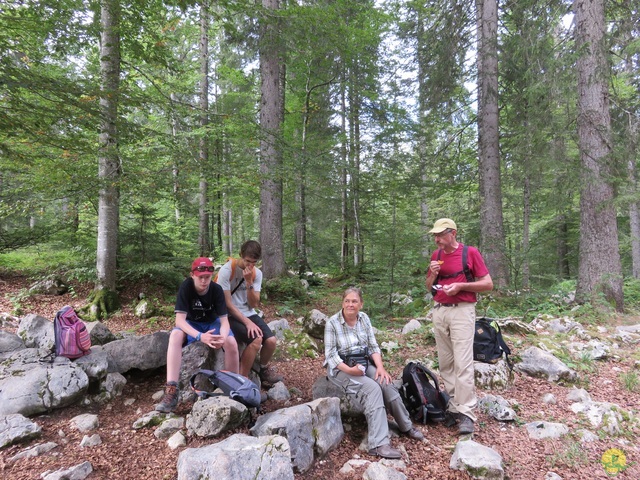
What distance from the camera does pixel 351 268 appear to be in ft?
43.6

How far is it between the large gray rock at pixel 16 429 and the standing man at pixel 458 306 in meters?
Result: 3.77

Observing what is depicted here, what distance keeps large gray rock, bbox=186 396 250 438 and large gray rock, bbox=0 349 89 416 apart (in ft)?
4.30

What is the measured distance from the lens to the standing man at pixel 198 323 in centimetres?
336

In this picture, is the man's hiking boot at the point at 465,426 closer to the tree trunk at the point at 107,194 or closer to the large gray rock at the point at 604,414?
the large gray rock at the point at 604,414

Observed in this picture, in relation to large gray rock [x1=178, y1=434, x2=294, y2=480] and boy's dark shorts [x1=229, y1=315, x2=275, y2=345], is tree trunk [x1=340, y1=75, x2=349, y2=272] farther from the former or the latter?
large gray rock [x1=178, y1=434, x2=294, y2=480]

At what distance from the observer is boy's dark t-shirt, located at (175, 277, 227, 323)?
12.0ft

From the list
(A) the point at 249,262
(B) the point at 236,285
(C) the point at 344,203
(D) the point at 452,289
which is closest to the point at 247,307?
(B) the point at 236,285

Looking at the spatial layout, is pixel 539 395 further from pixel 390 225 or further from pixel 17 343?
pixel 17 343

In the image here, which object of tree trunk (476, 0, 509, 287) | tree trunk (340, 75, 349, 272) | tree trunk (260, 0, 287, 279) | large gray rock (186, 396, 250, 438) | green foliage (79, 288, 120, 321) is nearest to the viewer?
large gray rock (186, 396, 250, 438)

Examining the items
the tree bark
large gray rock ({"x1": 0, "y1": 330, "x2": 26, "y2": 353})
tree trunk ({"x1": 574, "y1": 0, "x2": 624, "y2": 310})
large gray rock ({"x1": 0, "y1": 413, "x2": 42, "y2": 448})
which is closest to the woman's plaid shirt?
large gray rock ({"x1": 0, "y1": 413, "x2": 42, "y2": 448})

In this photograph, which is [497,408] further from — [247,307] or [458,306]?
[247,307]

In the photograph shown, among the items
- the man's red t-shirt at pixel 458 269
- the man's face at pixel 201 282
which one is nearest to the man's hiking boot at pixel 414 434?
the man's red t-shirt at pixel 458 269

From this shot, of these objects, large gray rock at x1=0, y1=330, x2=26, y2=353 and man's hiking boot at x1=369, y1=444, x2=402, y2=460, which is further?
large gray rock at x1=0, y1=330, x2=26, y2=353

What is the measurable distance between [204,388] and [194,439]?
0.59 metres
